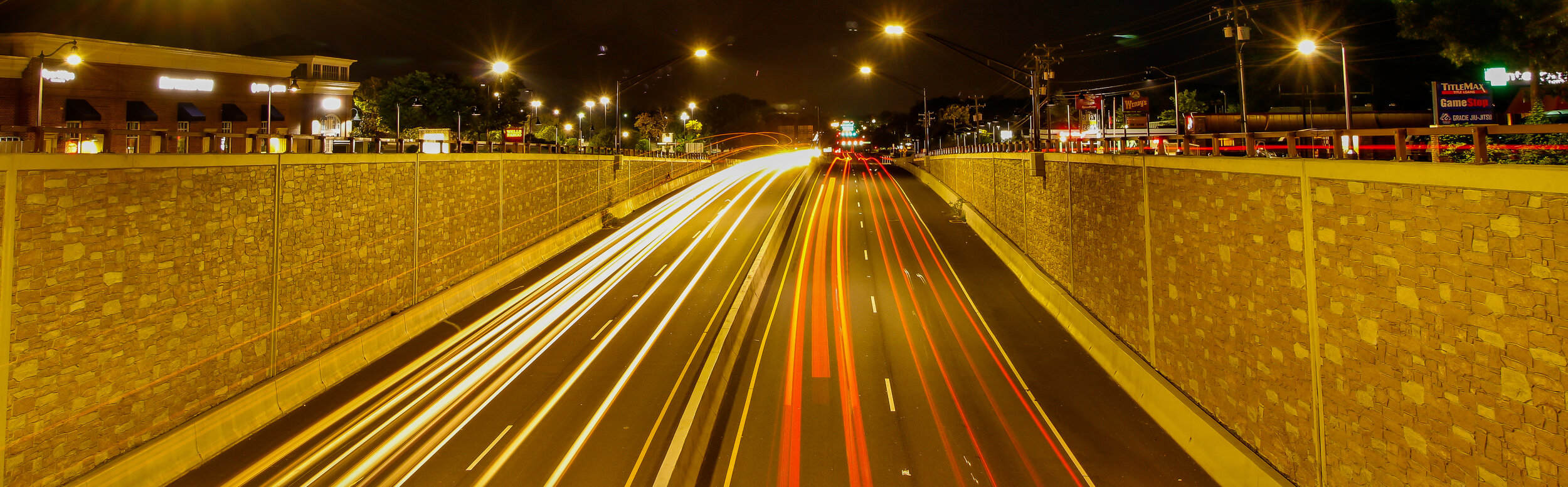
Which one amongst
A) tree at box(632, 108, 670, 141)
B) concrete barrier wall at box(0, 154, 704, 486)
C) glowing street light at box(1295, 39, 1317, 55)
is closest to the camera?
concrete barrier wall at box(0, 154, 704, 486)

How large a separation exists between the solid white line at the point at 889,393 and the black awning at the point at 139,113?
149ft

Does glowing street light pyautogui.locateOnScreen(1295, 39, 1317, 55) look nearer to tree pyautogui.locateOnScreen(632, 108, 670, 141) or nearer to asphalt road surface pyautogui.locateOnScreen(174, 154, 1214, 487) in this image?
asphalt road surface pyautogui.locateOnScreen(174, 154, 1214, 487)

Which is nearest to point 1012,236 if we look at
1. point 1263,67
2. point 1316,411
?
point 1316,411

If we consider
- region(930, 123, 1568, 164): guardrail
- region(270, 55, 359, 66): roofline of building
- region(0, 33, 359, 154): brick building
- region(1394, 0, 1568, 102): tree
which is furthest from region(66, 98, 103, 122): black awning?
region(1394, 0, 1568, 102): tree

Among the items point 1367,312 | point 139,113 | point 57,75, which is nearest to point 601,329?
point 1367,312

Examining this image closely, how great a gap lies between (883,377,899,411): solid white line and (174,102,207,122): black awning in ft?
153

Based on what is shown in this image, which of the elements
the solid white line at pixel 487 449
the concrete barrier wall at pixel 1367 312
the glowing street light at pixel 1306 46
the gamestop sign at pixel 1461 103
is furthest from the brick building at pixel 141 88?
the gamestop sign at pixel 1461 103

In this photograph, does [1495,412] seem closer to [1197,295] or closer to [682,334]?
[1197,295]

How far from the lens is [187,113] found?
44.1 metres

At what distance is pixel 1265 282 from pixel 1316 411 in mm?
2118

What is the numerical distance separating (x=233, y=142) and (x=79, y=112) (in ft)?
105

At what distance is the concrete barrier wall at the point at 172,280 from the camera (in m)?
11.4

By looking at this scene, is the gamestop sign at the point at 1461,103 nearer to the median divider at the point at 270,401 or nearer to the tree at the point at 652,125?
the median divider at the point at 270,401

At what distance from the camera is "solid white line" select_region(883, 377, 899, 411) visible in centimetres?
1622
